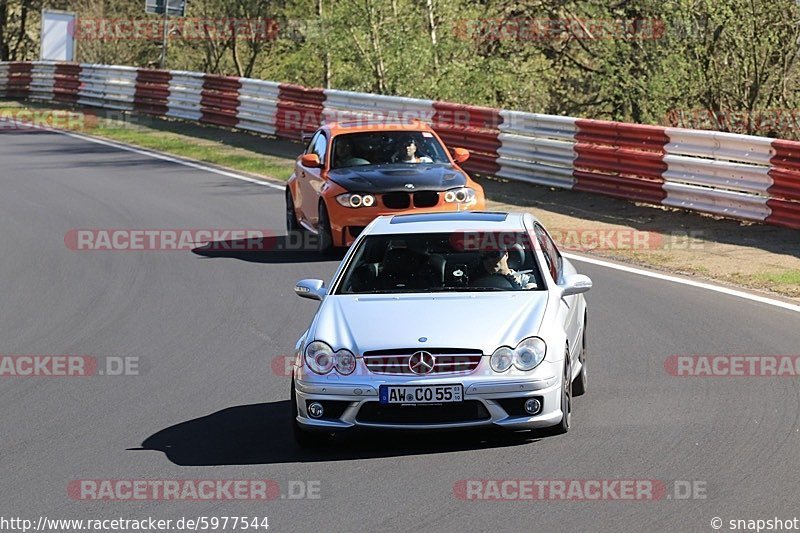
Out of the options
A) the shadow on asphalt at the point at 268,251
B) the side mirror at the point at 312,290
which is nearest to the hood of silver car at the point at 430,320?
the side mirror at the point at 312,290

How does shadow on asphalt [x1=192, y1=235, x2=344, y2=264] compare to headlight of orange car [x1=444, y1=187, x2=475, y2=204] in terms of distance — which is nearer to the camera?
headlight of orange car [x1=444, y1=187, x2=475, y2=204]

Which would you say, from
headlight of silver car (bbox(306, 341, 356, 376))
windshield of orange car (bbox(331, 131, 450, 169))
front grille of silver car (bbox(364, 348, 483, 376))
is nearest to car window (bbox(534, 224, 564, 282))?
front grille of silver car (bbox(364, 348, 483, 376))

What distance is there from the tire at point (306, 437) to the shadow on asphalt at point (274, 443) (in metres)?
0.04

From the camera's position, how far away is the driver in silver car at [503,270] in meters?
9.09

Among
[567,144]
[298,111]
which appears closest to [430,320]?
[567,144]

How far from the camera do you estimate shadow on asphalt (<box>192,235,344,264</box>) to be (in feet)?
52.2

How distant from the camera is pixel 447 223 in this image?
31.9 feet

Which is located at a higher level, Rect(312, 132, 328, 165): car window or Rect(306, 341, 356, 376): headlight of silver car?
Rect(312, 132, 328, 165): car window

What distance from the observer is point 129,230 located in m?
17.9

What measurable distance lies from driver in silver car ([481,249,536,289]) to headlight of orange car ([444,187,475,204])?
6.44m

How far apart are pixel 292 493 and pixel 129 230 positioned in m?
11.1

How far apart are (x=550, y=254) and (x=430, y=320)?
5.39 ft

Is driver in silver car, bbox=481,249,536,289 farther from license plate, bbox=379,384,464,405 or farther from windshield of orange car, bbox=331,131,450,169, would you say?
windshield of orange car, bbox=331,131,450,169

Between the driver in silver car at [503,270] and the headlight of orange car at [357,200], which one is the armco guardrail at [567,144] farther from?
the driver in silver car at [503,270]
